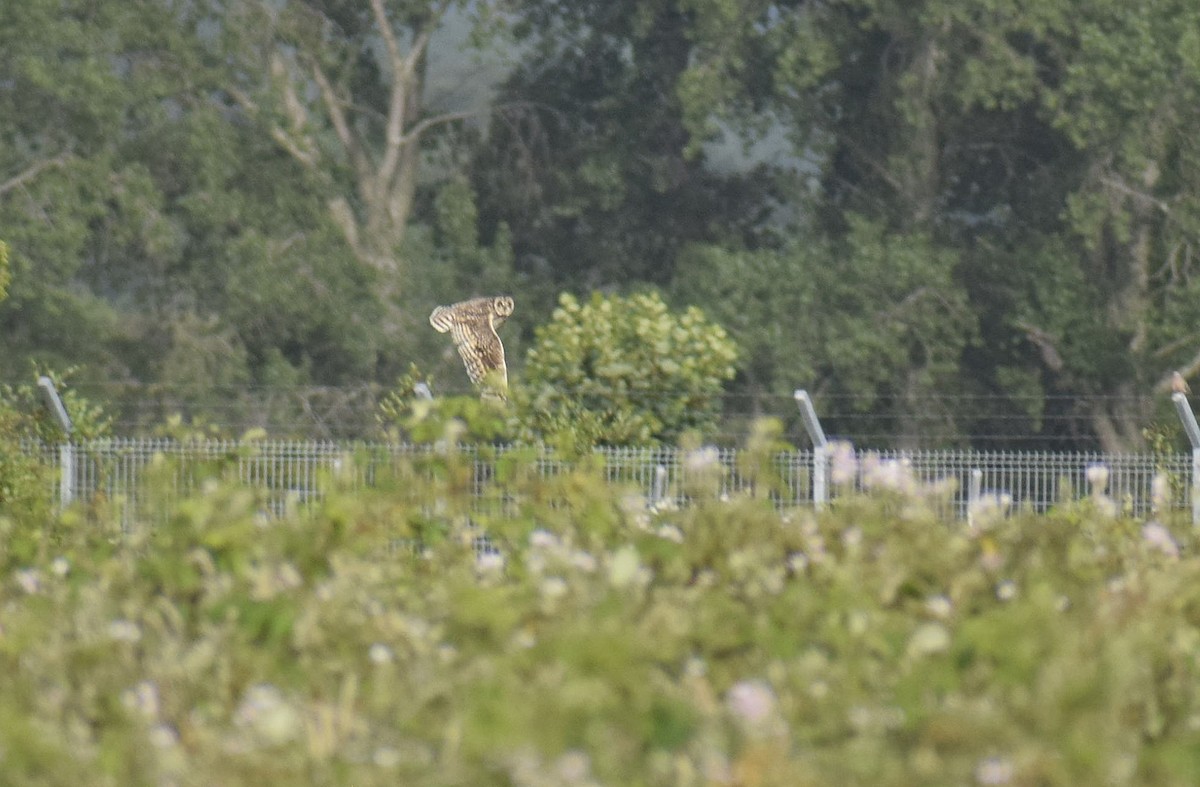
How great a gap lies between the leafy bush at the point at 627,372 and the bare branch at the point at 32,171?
588 inches

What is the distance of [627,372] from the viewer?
11.9 m

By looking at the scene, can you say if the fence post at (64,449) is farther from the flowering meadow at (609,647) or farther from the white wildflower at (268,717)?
the white wildflower at (268,717)

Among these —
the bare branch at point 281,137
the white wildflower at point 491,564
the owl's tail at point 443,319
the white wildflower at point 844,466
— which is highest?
the bare branch at point 281,137

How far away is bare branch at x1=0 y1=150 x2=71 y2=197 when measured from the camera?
25.5 m

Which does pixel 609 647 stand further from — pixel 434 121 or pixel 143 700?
pixel 434 121

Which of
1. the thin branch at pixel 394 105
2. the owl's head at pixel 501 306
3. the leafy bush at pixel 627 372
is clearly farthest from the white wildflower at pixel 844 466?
the thin branch at pixel 394 105

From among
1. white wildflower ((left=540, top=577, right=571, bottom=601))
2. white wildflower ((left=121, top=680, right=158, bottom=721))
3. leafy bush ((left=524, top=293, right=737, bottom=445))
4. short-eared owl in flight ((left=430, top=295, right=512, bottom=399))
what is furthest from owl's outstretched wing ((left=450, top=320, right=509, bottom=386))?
white wildflower ((left=121, top=680, right=158, bottom=721))

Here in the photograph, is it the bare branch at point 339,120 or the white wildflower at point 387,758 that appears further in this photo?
the bare branch at point 339,120

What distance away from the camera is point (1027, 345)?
27.3 meters

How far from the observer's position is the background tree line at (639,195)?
25.1 meters

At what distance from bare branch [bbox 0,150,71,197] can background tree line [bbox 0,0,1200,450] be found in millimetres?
47

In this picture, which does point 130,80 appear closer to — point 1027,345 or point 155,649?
point 1027,345

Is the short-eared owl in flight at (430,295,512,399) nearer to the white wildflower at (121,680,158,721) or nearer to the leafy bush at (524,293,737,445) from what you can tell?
the leafy bush at (524,293,737,445)

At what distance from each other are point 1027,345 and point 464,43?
7802mm
